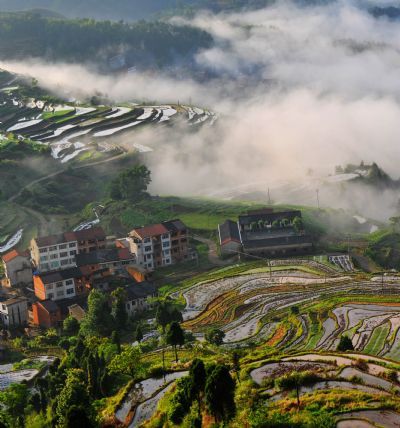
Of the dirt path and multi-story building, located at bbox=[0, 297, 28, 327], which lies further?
the dirt path

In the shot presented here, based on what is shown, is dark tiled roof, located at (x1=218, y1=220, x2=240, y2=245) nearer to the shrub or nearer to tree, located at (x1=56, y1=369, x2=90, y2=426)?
tree, located at (x1=56, y1=369, x2=90, y2=426)

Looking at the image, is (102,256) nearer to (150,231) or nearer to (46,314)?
(150,231)

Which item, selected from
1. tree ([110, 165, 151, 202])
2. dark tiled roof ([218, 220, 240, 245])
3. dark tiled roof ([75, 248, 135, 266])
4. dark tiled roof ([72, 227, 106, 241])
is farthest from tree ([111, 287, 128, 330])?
tree ([110, 165, 151, 202])

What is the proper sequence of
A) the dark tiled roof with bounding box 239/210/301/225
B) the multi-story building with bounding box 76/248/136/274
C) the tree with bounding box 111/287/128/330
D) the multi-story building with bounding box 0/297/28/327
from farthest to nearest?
the dark tiled roof with bounding box 239/210/301/225
the multi-story building with bounding box 76/248/136/274
the multi-story building with bounding box 0/297/28/327
the tree with bounding box 111/287/128/330

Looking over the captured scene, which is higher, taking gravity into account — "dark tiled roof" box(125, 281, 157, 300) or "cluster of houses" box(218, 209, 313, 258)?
"cluster of houses" box(218, 209, 313, 258)

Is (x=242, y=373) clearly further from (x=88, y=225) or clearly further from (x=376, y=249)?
(x=88, y=225)

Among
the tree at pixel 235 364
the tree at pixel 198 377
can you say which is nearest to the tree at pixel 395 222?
the tree at pixel 235 364

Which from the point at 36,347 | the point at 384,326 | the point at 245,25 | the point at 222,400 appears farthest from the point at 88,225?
the point at 245,25
